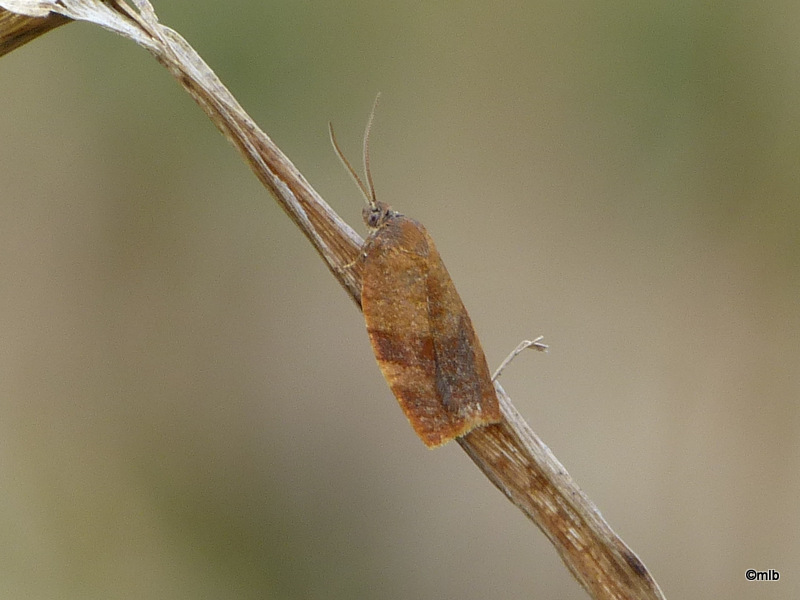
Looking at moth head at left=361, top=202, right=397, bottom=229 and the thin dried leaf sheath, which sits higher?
moth head at left=361, top=202, right=397, bottom=229

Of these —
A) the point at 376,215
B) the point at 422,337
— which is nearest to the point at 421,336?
the point at 422,337

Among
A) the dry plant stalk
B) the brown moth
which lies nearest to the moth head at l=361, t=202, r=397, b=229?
the brown moth

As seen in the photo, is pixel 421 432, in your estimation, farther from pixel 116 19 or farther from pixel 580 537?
pixel 116 19

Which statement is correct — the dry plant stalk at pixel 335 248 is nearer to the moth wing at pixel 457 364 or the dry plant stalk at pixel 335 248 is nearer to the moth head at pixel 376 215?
the moth wing at pixel 457 364

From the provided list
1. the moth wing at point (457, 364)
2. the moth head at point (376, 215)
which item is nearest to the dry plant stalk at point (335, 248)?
the moth wing at point (457, 364)

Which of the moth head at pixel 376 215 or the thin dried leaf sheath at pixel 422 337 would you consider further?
the moth head at pixel 376 215

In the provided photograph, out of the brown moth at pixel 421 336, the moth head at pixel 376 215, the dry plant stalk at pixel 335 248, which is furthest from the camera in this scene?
the moth head at pixel 376 215

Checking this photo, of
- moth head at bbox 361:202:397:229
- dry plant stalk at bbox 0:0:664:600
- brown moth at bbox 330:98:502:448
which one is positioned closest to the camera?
dry plant stalk at bbox 0:0:664:600

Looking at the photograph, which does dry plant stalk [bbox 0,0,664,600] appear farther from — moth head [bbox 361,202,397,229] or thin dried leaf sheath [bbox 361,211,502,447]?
moth head [bbox 361,202,397,229]

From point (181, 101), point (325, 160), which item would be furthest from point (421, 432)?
point (181, 101)
